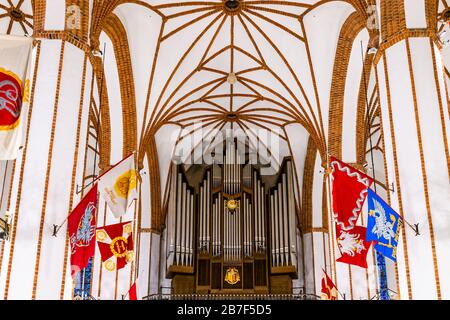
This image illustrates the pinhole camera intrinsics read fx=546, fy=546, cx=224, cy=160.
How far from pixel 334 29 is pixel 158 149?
9.88 metres

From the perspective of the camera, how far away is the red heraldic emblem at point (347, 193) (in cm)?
1053

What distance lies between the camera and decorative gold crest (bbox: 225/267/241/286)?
22875 millimetres

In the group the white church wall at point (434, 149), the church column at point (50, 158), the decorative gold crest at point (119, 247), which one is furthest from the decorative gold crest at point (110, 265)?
the white church wall at point (434, 149)

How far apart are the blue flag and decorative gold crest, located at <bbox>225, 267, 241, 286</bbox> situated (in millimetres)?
13643

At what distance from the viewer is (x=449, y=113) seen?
10.7 meters

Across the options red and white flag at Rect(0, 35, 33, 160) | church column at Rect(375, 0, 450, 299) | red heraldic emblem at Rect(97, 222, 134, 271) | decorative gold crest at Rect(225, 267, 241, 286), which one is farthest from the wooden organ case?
red and white flag at Rect(0, 35, 33, 160)

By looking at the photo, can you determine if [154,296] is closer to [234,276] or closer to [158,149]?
[234,276]

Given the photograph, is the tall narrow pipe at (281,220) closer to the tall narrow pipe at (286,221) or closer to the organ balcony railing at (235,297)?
the tall narrow pipe at (286,221)

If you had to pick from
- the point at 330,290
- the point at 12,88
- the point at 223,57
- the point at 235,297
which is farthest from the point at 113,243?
the point at 235,297

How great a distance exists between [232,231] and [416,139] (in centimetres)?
1437

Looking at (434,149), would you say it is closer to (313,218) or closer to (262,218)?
(313,218)

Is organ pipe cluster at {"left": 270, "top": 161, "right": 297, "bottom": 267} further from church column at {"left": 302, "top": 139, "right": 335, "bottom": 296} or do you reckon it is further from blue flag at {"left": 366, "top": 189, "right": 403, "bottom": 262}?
blue flag at {"left": 366, "top": 189, "right": 403, "bottom": 262}

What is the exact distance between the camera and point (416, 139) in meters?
10.5

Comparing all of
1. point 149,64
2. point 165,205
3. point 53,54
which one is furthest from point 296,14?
point 165,205
